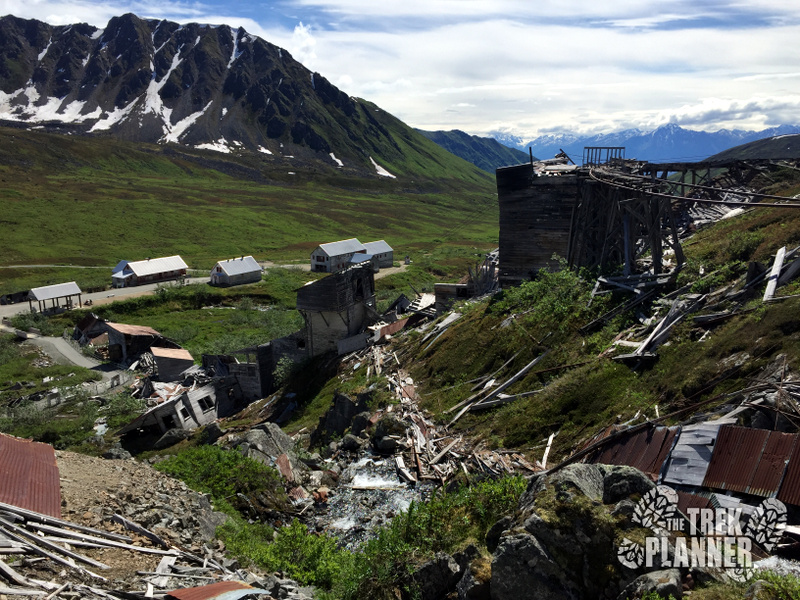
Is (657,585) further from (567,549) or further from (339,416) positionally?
(339,416)

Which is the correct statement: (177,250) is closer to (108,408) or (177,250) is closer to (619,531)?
(108,408)

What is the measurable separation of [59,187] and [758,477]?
467 feet

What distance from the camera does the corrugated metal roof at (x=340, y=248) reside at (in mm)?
83375

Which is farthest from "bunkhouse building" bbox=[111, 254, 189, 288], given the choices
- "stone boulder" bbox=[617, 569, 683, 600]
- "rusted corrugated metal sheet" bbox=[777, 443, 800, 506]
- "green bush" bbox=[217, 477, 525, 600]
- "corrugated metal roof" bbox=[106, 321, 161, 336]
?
"rusted corrugated metal sheet" bbox=[777, 443, 800, 506]

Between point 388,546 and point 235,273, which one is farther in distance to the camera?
point 235,273

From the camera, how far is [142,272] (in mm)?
72500

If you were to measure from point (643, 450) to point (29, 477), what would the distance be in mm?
11897

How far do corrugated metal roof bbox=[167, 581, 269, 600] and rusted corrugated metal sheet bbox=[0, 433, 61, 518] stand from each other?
384cm

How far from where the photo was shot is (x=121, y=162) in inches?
6329

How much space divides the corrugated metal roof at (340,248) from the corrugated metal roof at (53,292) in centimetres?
3288

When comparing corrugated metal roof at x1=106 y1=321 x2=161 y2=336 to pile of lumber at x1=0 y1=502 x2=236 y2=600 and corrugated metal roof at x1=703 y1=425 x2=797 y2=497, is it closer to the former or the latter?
pile of lumber at x1=0 y1=502 x2=236 y2=600

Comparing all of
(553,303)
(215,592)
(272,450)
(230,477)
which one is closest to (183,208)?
(272,450)

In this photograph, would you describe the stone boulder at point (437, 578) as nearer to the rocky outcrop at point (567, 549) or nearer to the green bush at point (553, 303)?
the rocky outcrop at point (567, 549)

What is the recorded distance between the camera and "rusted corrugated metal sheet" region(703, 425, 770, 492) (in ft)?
27.4
